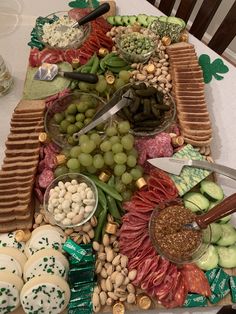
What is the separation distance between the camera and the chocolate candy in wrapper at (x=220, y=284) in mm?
859

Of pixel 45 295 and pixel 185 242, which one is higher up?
pixel 185 242

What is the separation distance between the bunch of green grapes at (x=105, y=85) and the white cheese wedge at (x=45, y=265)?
0.55 m

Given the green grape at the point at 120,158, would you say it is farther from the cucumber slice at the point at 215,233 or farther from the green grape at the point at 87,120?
the cucumber slice at the point at 215,233

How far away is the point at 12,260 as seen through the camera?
2.78 feet

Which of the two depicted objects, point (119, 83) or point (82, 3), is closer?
point (119, 83)

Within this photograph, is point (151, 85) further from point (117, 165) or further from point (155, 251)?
point (155, 251)

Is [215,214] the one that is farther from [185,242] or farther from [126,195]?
[126,195]

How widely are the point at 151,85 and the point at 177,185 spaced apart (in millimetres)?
370

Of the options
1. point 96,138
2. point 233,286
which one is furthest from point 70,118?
point 233,286

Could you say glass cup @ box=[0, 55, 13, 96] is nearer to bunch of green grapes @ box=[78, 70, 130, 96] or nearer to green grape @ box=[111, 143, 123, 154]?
bunch of green grapes @ box=[78, 70, 130, 96]

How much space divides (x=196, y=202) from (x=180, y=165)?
116mm

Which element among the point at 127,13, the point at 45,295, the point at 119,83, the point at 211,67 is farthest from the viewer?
the point at 127,13

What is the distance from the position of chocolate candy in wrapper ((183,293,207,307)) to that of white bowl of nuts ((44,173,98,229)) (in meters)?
0.33

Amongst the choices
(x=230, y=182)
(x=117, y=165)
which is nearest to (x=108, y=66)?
(x=117, y=165)
